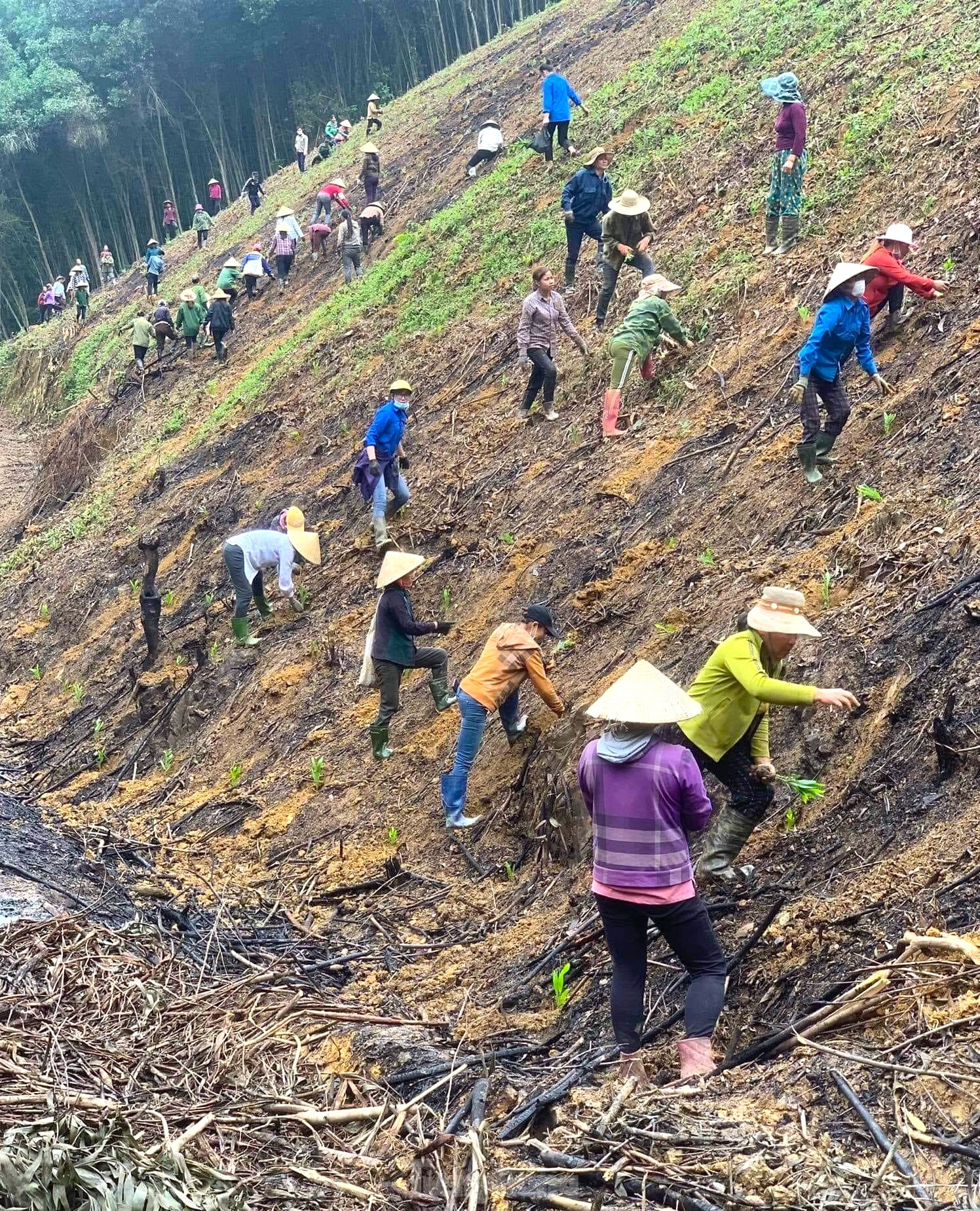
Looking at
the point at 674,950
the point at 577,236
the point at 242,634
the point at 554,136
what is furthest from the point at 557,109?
the point at 674,950

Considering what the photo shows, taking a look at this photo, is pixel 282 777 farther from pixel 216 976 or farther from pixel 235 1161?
pixel 235 1161

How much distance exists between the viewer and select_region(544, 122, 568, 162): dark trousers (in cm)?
1875

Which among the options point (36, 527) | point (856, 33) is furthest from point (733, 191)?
point (36, 527)

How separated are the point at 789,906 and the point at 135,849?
6.15 meters

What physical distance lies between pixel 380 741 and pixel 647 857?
5172 millimetres

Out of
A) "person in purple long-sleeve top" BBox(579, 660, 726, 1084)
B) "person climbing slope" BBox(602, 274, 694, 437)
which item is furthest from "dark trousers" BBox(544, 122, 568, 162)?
"person in purple long-sleeve top" BBox(579, 660, 726, 1084)

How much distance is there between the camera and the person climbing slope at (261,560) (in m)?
11.8

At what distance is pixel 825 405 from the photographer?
27.5 feet

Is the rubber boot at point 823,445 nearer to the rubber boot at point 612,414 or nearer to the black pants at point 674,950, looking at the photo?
the rubber boot at point 612,414

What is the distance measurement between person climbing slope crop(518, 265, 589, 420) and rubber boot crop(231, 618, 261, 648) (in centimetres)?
370

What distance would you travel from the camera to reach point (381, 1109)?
16.3 feet

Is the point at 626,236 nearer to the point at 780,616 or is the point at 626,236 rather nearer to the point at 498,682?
the point at 498,682

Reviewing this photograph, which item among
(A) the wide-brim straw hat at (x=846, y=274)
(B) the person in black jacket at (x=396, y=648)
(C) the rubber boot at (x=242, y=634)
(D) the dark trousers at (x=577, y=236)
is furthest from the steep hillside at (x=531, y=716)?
(A) the wide-brim straw hat at (x=846, y=274)

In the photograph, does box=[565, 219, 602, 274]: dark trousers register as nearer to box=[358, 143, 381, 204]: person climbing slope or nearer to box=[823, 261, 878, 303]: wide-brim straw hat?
box=[823, 261, 878, 303]: wide-brim straw hat
